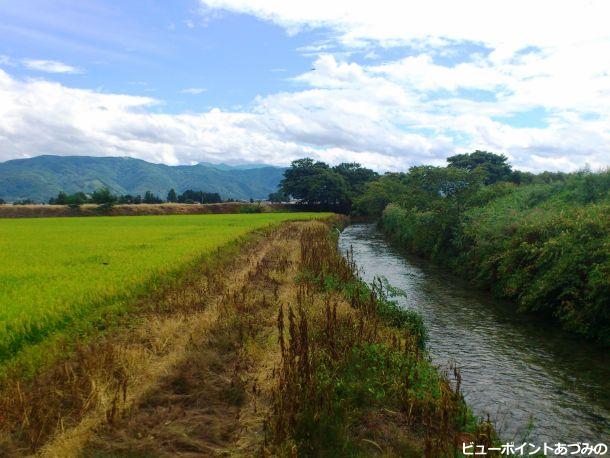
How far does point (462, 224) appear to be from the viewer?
68.5ft

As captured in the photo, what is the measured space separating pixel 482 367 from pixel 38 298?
915 centimetres

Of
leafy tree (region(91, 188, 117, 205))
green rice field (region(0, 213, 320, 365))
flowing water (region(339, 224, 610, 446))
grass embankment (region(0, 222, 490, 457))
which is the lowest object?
flowing water (region(339, 224, 610, 446))

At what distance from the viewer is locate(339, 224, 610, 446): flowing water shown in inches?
258

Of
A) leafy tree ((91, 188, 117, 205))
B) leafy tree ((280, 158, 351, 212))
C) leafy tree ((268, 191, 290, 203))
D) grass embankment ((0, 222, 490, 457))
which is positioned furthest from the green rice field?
leafy tree ((268, 191, 290, 203))

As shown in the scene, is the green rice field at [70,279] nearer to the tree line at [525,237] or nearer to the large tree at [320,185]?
the tree line at [525,237]

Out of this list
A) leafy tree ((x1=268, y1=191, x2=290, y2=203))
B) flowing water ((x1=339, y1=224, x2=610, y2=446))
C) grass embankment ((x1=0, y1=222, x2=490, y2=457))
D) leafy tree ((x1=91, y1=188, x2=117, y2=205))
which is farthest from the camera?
leafy tree ((x1=268, y1=191, x2=290, y2=203))

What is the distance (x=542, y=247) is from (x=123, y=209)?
2350 inches

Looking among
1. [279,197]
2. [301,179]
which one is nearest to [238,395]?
[301,179]

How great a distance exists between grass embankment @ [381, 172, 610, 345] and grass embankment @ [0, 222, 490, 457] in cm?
490

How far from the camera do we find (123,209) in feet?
206

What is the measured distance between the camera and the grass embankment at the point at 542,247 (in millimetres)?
10766

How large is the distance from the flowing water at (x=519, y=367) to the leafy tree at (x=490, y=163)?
50.2 metres

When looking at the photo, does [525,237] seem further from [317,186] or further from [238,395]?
[317,186]

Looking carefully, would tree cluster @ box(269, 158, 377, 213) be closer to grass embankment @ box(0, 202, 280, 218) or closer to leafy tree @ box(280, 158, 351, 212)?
leafy tree @ box(280, 158, 351, 212)
